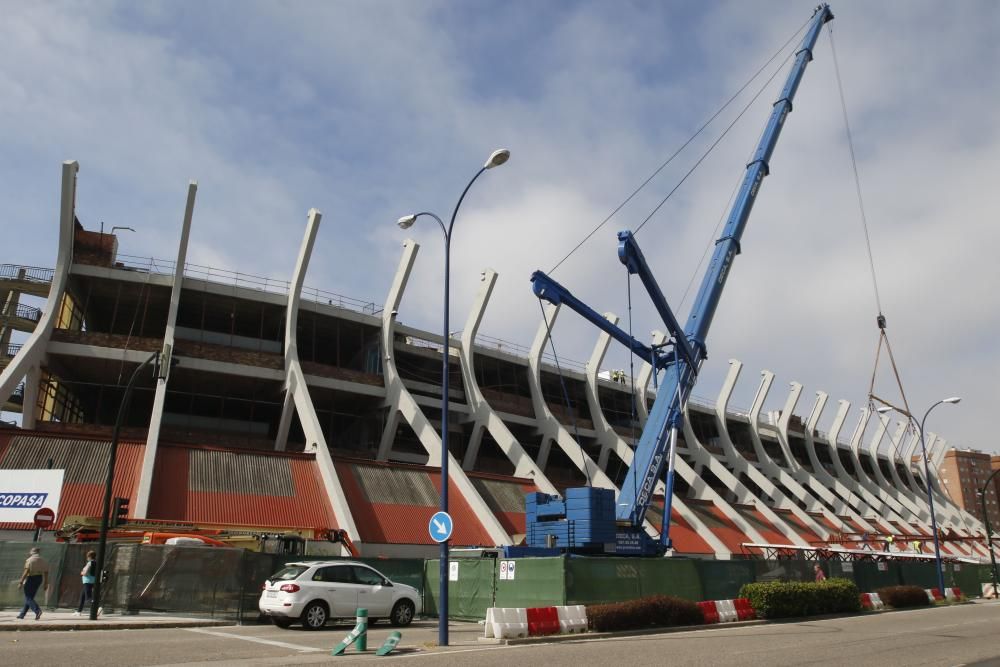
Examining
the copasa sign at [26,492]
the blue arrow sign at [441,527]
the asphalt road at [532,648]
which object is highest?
the copasa sign at [26,492]

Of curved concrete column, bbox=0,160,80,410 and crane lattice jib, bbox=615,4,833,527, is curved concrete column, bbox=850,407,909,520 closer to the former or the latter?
crane lattice jib, bbox=615,4,833,527

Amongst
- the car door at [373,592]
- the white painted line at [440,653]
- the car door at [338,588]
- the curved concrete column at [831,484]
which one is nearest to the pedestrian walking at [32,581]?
the car door at [338,588]

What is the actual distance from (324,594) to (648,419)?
580 inches

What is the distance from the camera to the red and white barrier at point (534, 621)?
48.2ft

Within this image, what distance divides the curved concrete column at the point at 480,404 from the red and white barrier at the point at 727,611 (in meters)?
16.7

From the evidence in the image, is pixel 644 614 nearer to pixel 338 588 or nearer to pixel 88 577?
pixel 338 588

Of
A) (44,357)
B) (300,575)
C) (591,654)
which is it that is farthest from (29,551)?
(591,654)

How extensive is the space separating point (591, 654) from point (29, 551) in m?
14.7

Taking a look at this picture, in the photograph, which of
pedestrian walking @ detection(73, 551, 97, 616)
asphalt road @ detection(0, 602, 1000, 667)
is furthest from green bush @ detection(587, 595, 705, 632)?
pedestrian walking @ detection(73, 551, 97, 616)

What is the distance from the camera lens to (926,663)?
11.2 meters

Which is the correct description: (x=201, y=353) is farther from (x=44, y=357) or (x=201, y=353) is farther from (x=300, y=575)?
(x=300, y=575)

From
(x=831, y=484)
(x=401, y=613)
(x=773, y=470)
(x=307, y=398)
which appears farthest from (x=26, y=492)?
(x=831, y=484)

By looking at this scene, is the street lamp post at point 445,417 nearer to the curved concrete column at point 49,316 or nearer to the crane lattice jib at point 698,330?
the crane lattice jib at point 698,330

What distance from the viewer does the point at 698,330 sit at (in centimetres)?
2948
